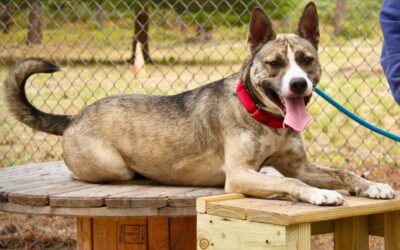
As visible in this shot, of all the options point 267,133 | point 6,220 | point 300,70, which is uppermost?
point 300,70

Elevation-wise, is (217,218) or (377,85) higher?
(377,85)

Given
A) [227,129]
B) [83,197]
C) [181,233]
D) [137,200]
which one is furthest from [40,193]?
[227,129]

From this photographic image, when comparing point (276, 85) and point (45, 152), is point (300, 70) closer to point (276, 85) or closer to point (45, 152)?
point (276, 85)

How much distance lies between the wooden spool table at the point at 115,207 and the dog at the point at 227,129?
0.13m

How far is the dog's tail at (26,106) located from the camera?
443 cm

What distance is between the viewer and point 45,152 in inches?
290

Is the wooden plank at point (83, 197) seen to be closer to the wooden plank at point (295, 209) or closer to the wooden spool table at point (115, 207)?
the wooden spool table at point (115, 207)

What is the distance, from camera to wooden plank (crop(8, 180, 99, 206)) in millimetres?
3934

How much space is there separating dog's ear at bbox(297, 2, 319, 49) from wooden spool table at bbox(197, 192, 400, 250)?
778 mm

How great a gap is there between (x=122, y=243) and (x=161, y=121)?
2.21 feet

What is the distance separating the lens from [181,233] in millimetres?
4230

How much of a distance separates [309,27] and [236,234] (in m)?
1.11

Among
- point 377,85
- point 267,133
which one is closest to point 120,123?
point 267,133

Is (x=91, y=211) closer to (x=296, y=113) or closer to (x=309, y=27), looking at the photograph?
(x=296, y=113)
